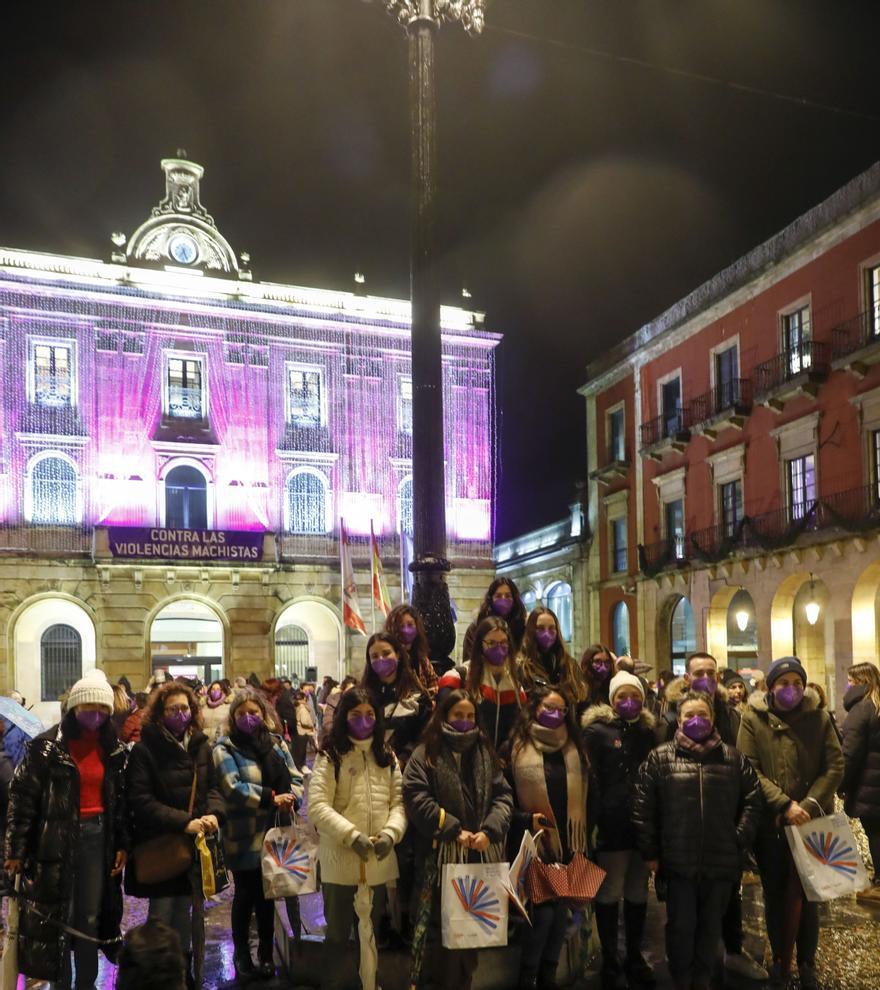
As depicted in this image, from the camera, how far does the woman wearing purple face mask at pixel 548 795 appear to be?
598 centimetres

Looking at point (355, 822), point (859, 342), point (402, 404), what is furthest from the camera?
point (402, 404)

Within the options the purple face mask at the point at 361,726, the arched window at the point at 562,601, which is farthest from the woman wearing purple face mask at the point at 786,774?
the arched window at the point at 562,601

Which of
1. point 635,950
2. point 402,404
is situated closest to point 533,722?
point 635,950

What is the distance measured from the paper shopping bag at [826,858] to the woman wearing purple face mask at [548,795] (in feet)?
4.21

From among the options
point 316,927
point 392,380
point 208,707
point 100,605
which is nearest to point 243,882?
point 316,927

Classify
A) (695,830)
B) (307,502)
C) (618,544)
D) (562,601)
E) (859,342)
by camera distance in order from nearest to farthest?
(695,830) < (859,342) < (307,502) < (618,544) < (562,601)

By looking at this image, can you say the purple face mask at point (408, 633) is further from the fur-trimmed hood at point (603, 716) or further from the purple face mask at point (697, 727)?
the purple face mask at point (697, 727)

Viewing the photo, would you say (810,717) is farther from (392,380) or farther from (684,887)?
(392,380)

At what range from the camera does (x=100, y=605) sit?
29.6m

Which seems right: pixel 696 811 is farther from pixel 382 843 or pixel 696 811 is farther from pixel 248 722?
pixel 248 722

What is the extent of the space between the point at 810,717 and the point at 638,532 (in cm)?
2492

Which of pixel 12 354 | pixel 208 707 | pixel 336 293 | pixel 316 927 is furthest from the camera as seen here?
pixel 336 293

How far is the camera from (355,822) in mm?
5879

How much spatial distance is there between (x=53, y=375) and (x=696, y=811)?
27863 millimetres
